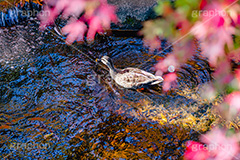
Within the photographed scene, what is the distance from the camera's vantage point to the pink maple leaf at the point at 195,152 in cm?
244

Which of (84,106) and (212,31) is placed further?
(84,106)

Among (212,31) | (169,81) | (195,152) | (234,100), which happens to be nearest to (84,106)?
(169,81)

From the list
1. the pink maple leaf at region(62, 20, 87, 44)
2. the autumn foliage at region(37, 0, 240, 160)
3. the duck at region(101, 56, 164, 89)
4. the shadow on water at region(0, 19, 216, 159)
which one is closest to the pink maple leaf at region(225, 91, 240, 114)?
the autumn foliage at region(37, 0, 240, 160)

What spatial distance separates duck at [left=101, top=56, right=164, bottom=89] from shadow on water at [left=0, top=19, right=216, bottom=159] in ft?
0.47

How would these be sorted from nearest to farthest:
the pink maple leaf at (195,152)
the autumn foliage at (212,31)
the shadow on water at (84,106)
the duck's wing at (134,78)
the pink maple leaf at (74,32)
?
the autumn foliage at (212,31), the pink maple leaf at (195,152), the shadow on water at (84,106), the pink maple leaf at (74,32), the duck's wing at (134,78)

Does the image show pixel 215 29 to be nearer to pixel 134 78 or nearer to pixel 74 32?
pixel 134 78

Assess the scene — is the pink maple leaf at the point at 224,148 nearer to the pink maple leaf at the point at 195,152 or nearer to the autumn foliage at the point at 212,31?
the autumn foliage at the point at 212,31

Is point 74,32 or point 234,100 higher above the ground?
point 74,32

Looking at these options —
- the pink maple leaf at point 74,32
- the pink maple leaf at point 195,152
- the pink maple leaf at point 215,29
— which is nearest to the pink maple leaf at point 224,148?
the pink maple leaf at point 195,152

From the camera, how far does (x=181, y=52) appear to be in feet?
6.06

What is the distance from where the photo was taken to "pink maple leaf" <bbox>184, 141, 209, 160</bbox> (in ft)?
8.00

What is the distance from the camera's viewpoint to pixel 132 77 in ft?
→ 13.2

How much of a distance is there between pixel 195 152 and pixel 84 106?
6.15ft

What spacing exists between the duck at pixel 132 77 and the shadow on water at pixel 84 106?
5.6 inches
